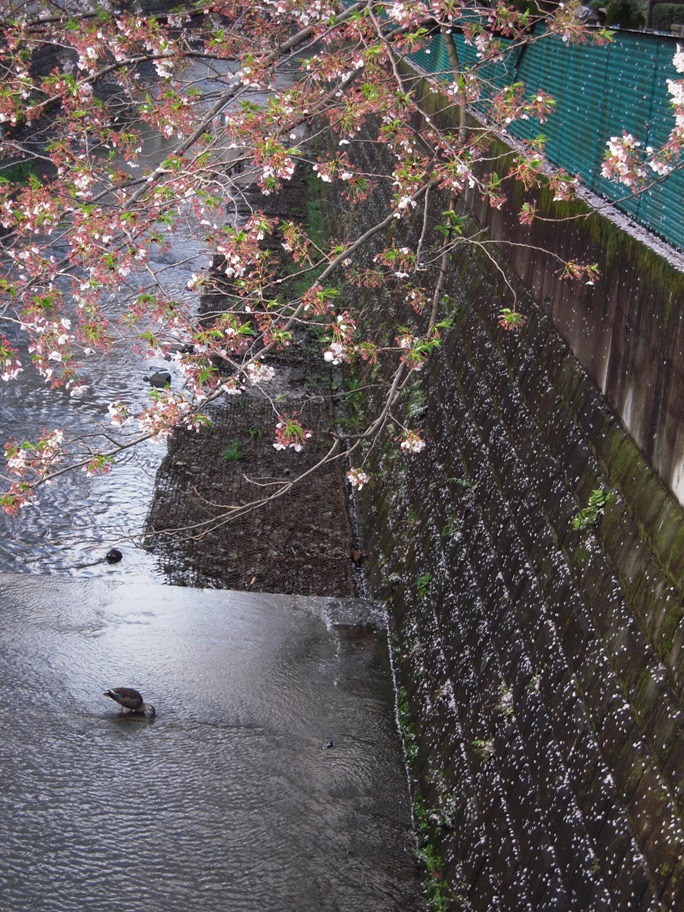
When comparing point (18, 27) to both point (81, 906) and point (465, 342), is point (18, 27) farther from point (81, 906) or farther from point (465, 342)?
point (81, 906)

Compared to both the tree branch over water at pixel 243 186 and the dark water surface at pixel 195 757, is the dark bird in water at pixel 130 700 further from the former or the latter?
the tree branch over water at pixel 243 186

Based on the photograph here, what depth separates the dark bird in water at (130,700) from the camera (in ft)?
18.4

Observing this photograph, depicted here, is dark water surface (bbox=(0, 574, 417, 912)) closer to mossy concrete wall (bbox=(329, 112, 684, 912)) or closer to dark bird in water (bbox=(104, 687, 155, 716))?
dark bird in water (bbox=(104, 687, 155, 716))

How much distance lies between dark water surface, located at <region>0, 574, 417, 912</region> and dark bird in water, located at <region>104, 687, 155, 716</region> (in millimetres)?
72

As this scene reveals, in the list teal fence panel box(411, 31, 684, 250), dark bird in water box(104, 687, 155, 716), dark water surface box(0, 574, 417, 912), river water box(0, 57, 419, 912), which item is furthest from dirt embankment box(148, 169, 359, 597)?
teal fence panel box(411, 31, 684, 250)

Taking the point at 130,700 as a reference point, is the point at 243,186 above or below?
above

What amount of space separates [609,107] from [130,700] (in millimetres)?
4205

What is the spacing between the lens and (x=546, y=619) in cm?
432

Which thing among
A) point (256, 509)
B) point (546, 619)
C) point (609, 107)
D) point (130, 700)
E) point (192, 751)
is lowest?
point (256, 509)

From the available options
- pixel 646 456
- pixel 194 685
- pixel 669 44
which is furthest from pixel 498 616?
pixel 669 44

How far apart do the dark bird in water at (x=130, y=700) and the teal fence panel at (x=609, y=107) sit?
368 centimetres

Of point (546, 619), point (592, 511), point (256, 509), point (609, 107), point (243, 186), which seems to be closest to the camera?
point (592, 511)

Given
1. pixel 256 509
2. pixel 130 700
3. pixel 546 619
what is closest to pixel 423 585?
pixel 130 700

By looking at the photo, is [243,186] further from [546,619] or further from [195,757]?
[546,619]
